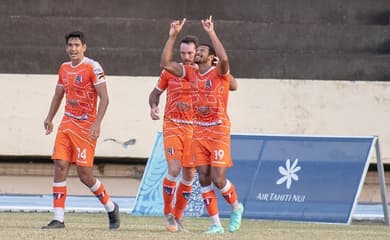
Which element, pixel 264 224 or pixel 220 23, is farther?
pixel 220 23

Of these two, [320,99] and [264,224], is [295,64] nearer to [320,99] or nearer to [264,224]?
[320,99]

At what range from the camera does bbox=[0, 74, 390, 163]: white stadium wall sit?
20.1 m

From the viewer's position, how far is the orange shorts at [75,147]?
11578 mm

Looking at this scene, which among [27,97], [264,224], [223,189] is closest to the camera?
[223,189]

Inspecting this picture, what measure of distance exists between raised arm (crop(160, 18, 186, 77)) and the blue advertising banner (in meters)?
3.92

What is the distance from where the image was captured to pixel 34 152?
66.4ft

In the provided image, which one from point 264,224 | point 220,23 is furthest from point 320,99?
point 264,224

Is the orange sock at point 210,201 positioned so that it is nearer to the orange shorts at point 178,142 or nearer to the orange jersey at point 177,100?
the orange shorts at point 178,142

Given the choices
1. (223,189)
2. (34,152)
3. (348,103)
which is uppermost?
(223,189)

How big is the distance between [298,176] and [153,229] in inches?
141

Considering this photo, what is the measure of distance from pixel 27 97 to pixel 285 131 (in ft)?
14.4

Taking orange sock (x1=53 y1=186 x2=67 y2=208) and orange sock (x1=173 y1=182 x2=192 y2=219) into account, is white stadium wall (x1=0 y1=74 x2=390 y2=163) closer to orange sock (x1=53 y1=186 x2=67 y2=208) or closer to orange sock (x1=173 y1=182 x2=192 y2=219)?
orange sock (x1=173 y1=182 x2=192 y2=219)

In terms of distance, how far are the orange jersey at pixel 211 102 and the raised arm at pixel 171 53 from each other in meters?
0.22

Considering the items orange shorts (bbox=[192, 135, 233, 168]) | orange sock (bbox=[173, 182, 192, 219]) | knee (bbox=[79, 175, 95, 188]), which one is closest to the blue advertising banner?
orange sock (bbox=[173, 182, 192, 219])
